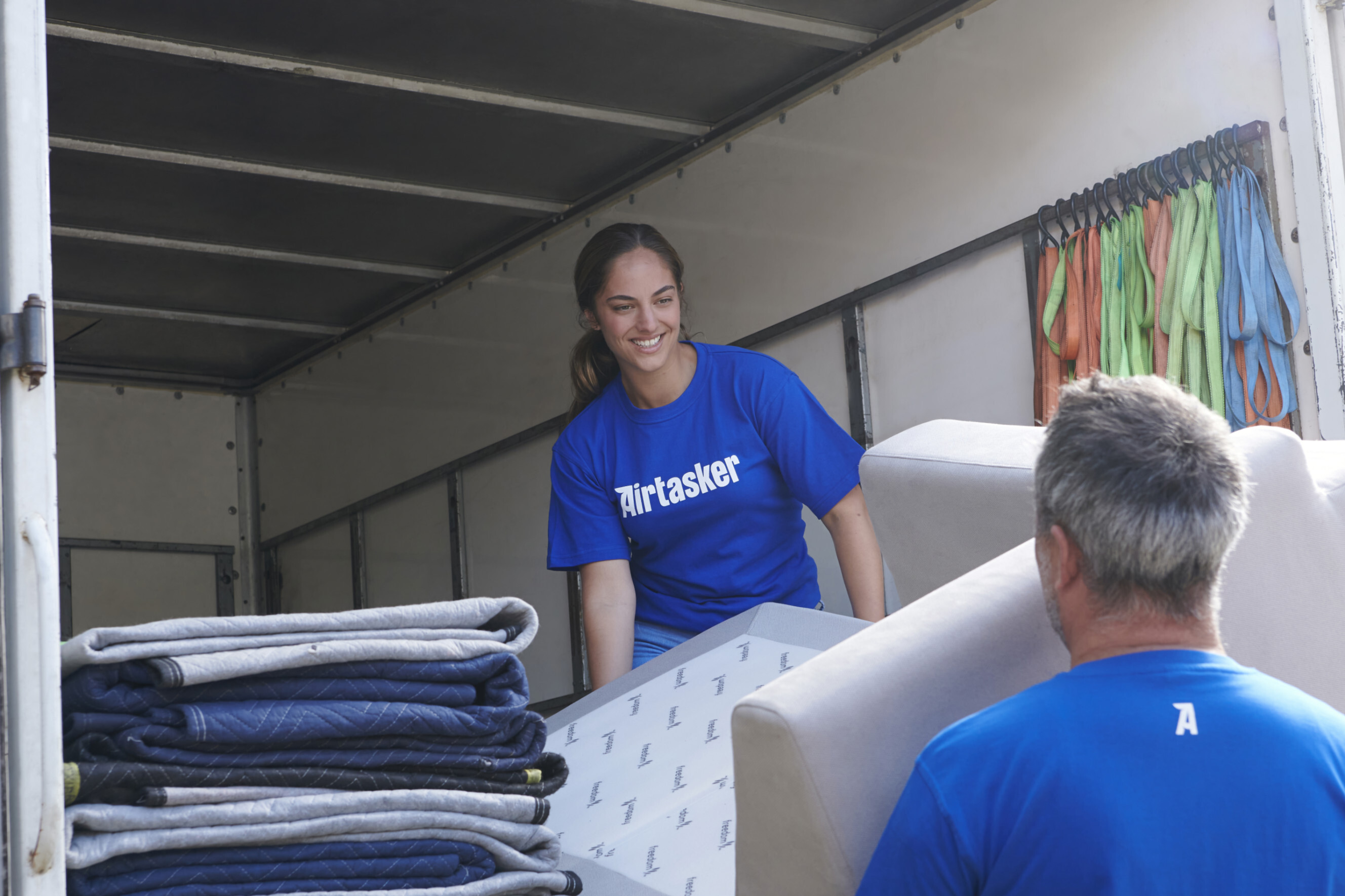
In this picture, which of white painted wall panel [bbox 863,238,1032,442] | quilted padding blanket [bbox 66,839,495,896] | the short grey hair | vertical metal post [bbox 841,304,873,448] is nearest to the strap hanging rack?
white painted wall panel [bbox 863,238,1032,442]

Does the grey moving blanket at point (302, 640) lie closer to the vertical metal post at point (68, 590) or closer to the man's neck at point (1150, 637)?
the man's neck at point (1150, 637)

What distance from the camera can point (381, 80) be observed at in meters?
4.21

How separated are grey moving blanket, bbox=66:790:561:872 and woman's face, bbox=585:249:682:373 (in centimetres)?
155

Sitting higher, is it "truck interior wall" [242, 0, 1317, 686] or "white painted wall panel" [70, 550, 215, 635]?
"truck interior wall" [242, 0, 1317, 686]

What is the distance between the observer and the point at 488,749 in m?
1.40

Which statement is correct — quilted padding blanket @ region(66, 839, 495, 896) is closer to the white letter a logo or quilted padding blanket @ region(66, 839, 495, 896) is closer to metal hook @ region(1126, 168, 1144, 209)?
the white letter a logo

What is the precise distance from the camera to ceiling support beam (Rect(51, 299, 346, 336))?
239 inches

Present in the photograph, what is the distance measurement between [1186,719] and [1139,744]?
0.15 feet

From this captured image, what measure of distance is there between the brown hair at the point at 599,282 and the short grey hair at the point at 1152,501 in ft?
6.12

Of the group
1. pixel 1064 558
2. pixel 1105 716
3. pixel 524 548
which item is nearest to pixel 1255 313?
pixel 1064 558

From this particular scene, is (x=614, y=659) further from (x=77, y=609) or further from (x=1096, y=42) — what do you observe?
(x=77, y=609)

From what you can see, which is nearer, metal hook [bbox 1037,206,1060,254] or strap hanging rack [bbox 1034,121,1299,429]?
strap hanging rack [bbox 1034,121,1299,429]

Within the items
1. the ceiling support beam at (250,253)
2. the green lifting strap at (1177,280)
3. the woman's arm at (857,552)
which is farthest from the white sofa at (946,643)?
the ceiling support beam at (250,253)

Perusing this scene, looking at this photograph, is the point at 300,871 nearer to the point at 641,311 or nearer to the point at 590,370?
the point at 641,311
